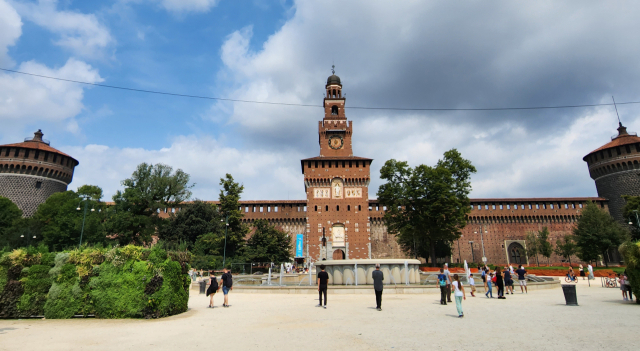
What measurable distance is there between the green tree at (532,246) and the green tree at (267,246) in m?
34.8

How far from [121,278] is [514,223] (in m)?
55.8

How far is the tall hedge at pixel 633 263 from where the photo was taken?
455 inches

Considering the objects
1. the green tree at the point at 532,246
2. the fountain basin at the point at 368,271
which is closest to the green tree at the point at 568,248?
the green tree at the point at 532,246

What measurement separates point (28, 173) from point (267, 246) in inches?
1477

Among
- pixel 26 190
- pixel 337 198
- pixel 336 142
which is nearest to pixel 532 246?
pixel 337 198

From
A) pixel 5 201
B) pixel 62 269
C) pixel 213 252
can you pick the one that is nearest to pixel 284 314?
pixel 62 269

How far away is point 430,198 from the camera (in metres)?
37.4

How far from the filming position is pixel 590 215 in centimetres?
4153

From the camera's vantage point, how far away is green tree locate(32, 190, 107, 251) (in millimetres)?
40094

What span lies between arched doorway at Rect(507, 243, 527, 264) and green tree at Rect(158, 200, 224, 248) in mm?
42613

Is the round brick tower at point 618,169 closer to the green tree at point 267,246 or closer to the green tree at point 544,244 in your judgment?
the green tree at point 544,244

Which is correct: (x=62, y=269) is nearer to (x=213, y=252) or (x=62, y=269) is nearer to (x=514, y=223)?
(x=213, y=252)

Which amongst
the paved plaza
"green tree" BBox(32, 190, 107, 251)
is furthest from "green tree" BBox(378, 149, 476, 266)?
"green tree" BBox(32, 190, 107, 251)

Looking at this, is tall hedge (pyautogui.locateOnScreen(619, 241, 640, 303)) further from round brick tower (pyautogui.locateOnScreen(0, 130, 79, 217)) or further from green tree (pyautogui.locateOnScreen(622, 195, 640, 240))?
round brick tower (pyautogui.locateOnScreen(0, 130, 79, 217))
